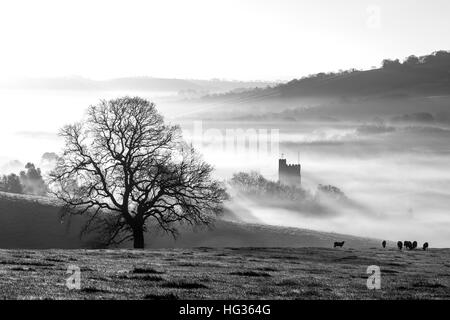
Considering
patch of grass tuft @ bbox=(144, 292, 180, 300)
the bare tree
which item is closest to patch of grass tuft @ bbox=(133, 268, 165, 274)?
patch of grass tuft @ bbox=(144, 292, 180, 300)

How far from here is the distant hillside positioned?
109 m

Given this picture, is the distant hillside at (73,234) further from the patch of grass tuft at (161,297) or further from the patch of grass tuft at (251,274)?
the patch of grass tuft at (161,297)

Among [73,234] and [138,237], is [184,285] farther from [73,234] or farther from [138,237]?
[73,234]

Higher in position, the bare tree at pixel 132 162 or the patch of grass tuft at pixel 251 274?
the bare tree at pixel 132 162

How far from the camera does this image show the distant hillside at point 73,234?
109375mm

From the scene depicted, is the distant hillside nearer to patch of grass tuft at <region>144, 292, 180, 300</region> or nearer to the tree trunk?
the tree trunk

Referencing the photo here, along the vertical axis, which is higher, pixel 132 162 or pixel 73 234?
pixel 132 162

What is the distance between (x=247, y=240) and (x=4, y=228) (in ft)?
138

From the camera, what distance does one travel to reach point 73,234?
4547 inches

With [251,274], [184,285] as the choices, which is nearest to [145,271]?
[251,274]

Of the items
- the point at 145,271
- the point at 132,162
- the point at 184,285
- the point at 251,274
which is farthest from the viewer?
the point at 132,162

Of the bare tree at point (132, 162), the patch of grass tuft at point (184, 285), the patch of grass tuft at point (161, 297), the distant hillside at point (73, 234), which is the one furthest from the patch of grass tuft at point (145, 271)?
the distant hillside at point (73, 234)
